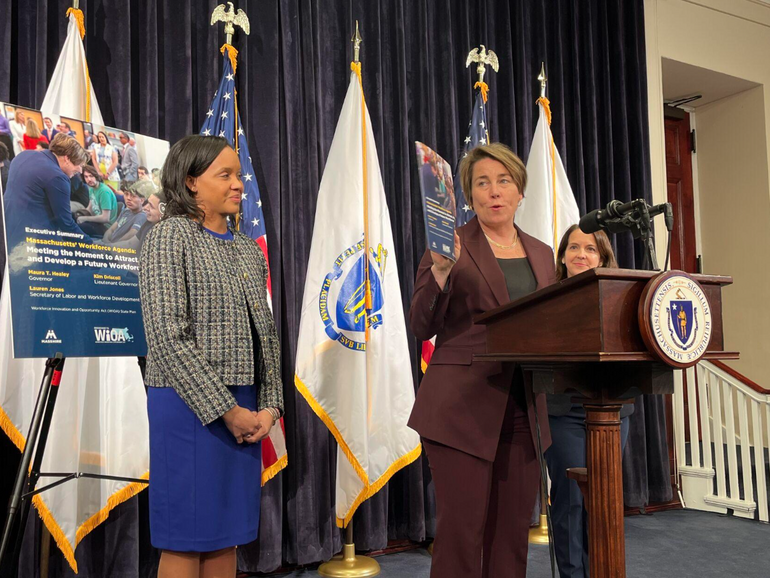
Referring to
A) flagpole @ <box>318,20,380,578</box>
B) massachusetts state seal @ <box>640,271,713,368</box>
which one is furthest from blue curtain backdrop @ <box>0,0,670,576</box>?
massachusetts state seal @ <box>640,271,713,368</box>

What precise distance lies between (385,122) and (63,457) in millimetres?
2341

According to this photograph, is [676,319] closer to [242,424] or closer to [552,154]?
[242,424]

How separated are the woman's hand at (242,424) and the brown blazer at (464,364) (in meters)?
0.43

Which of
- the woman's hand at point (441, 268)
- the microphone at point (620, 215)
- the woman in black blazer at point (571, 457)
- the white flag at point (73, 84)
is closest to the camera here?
the microphone at point (620, 215)

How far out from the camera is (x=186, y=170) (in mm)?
1901

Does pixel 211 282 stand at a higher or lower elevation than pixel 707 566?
higher

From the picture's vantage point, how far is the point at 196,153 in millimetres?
1920

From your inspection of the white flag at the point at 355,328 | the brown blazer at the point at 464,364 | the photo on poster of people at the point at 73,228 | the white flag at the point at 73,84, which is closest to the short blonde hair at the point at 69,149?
the photo on poster of people at the point at 73,228

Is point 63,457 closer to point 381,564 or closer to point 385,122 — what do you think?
point 381,564

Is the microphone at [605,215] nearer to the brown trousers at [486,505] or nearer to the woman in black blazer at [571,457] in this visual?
the brown trousers at [486,505]

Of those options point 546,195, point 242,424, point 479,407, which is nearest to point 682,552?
point 546,195

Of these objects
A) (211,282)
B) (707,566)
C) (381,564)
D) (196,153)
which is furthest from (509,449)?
(707,566)

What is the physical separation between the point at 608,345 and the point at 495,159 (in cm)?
88

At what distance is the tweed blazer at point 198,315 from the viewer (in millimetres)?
1699
